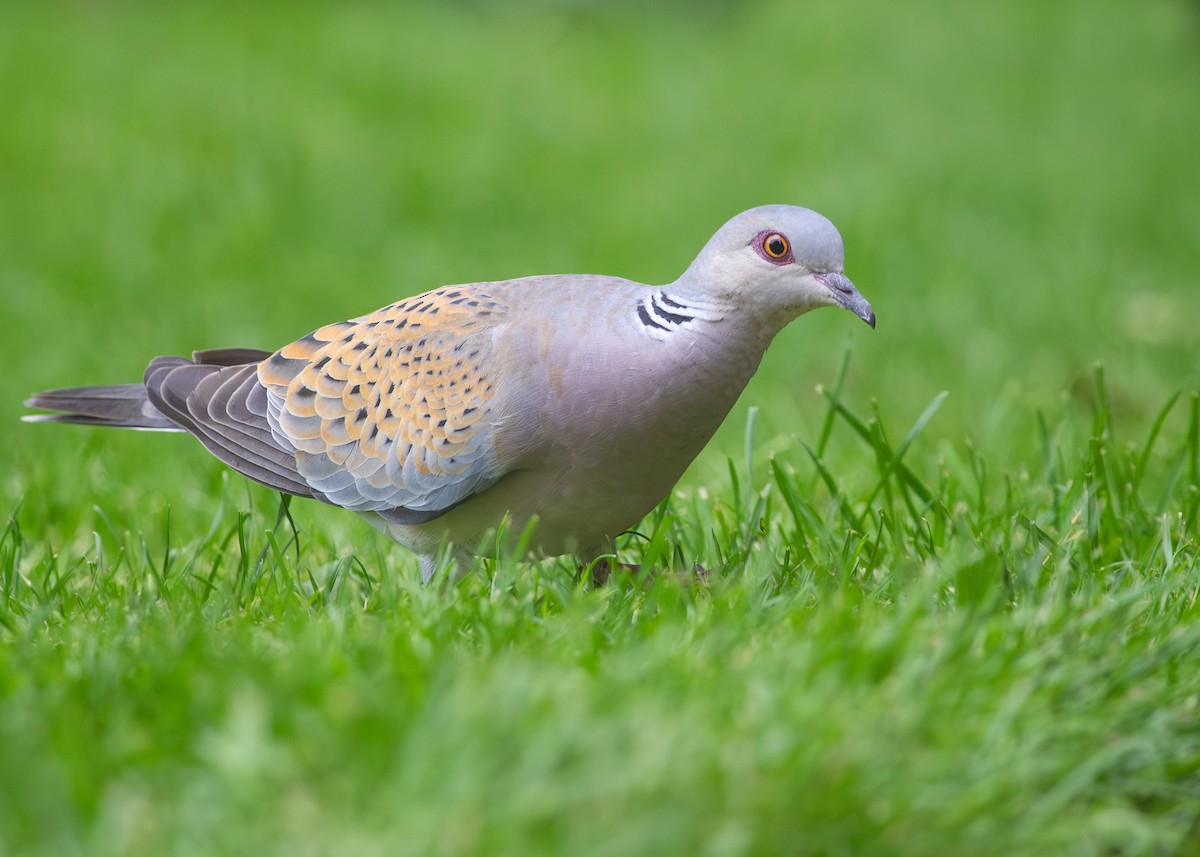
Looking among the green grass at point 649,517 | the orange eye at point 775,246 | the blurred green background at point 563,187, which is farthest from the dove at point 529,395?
the blurred green background at point 563,187

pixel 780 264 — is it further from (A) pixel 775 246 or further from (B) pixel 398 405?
(B) pixel 398 405

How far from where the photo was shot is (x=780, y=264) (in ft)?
10.2

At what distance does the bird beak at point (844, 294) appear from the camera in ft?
10.1

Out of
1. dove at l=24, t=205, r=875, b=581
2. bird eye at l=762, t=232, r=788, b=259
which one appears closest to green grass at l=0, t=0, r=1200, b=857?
dove at l=24, t=205, r=875, b=581

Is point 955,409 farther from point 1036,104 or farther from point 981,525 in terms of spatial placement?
point 1036,104

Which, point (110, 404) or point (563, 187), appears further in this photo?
point (563, 187)

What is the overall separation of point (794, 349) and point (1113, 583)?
3.44 metres

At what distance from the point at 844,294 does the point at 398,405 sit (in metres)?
1.15

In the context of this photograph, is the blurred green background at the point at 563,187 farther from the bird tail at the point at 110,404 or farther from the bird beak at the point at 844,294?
the bird beak at the point at 844,294

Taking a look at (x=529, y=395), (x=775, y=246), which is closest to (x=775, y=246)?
(x=775, y=246)

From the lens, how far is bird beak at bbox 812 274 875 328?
308 cm

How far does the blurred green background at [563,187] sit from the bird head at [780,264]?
159cm

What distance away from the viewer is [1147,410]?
5520 mm

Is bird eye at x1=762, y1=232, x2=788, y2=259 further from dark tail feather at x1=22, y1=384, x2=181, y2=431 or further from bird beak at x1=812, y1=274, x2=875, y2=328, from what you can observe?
dark tail feather at x1=22, y1=384, x2=181, y2=431
